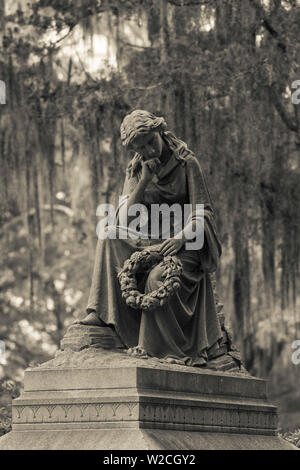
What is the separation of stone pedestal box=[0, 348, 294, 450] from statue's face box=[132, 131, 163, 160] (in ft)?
5.37

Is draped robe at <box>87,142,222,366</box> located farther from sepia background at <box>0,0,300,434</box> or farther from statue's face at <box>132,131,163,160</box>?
sepia background at <box>0,0,300,434</box>

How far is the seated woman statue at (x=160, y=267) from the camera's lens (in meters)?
9.67

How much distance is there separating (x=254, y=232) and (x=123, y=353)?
662 centimetres

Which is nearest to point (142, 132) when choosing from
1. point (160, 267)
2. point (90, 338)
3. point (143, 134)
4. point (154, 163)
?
point (143, 134)

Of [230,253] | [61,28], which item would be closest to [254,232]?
[230,253]

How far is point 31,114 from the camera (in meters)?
16.7

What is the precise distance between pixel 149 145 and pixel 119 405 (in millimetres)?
2160

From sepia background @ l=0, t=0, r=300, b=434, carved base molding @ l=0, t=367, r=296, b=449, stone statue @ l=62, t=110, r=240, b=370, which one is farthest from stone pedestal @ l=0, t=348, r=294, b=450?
sepia background @ l=0, t=0, r=300, b=434

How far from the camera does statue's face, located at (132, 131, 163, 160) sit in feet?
32.7

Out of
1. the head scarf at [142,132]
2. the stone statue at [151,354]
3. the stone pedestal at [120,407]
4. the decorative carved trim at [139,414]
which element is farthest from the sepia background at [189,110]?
the stone pedestal at [120,407]

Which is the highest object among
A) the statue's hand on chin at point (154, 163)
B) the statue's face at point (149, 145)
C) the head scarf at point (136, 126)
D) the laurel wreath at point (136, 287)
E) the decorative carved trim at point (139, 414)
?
the head scarf at point (136, 126)

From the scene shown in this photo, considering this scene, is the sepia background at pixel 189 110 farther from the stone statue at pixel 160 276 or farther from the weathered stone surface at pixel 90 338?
the weathered stone surface at pixel 90 338

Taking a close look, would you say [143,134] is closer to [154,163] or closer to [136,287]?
[154,163]

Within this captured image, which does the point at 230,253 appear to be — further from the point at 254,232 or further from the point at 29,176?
the point at 29,176
